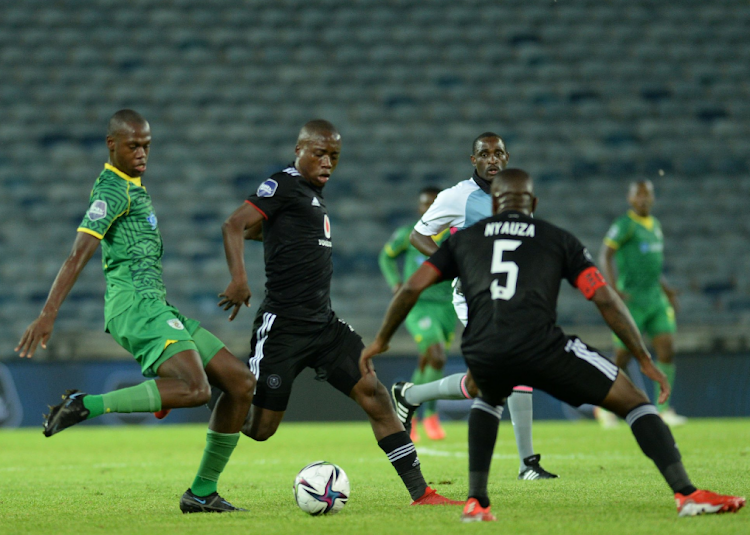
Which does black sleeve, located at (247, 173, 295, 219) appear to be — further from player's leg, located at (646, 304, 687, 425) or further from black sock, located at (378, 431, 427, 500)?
player's leg, located at (646, 304, 687, 425)

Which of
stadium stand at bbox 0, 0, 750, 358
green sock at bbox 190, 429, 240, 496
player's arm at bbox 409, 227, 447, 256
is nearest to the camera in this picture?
green sock at bbox 190, 429, 240, 496

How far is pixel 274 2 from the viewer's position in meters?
Answer: 18.2

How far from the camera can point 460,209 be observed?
6438mm

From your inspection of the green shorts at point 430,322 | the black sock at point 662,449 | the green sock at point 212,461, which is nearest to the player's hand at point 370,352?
the green sock at point 212,461

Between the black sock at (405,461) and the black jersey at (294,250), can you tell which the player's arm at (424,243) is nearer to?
the black jersey at (294,250)

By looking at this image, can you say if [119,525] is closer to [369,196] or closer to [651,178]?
[369,196]

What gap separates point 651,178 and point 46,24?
1053cm

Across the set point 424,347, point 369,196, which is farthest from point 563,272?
point 369,196

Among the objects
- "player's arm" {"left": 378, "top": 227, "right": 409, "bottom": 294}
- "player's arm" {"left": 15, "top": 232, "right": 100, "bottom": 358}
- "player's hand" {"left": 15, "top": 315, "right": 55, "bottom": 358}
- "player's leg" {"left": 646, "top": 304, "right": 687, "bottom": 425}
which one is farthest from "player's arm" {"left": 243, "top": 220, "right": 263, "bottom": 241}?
"player's leg" {"left": 646, "top": 304, "right": 687, "bottom": 425}

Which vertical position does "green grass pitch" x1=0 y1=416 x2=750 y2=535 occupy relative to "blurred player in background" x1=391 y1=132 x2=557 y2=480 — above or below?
below

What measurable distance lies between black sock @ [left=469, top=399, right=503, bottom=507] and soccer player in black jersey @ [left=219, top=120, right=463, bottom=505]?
0.82 metres

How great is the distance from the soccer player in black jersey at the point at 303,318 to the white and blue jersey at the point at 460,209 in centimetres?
126

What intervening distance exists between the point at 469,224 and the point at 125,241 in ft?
7.51

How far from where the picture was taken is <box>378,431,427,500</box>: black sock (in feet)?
17.0
